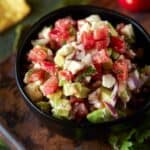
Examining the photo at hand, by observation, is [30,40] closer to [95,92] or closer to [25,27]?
[25,27]

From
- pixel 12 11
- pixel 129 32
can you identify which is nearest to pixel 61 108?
pixel 129 32

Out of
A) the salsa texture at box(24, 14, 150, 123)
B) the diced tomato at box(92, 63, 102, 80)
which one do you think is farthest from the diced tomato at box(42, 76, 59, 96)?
the diced tomato at box(92, 63, 102, 80)

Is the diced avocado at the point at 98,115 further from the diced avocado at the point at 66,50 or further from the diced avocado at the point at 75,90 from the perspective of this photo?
the diced avocado at the point at 66,50

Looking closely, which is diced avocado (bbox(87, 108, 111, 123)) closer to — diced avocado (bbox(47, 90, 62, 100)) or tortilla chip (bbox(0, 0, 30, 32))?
diced avocado (bbox(47, 90, 62, 100))

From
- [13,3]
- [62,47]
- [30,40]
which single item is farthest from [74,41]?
[13,3]

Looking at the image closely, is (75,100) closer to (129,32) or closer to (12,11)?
(129,32)

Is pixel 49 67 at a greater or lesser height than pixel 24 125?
greater
